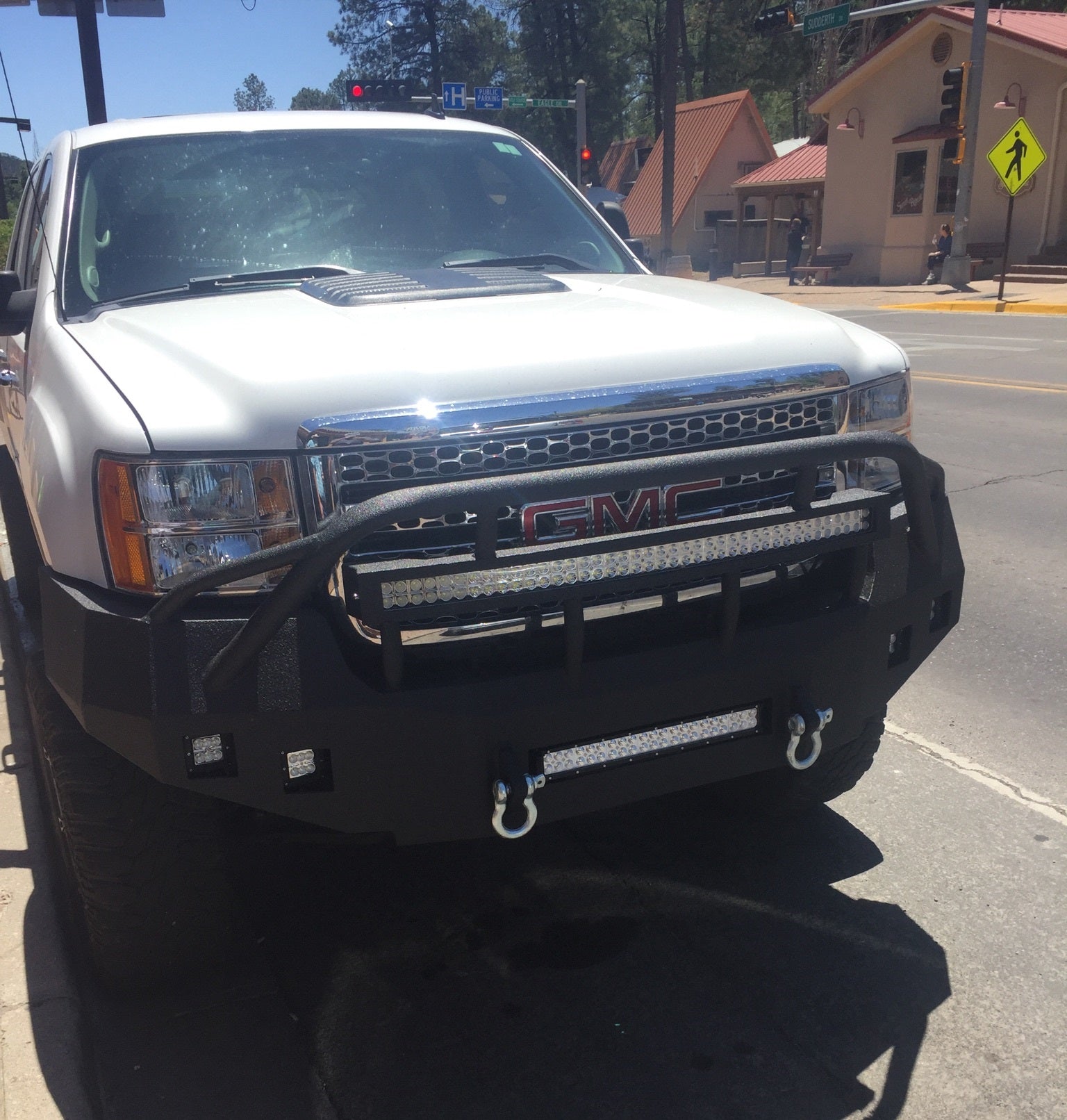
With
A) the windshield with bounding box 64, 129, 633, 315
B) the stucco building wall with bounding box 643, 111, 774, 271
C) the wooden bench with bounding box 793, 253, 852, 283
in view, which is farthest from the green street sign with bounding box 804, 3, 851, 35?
the stucco building wall with bounding box 643, 111, 774, 271

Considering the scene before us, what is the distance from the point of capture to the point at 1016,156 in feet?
65.9

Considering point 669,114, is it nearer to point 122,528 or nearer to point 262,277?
point 262,277

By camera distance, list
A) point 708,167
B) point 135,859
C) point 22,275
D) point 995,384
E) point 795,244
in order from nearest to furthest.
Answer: point 135,859, point 22,275, point 995,384, point 795,244, point 708,167

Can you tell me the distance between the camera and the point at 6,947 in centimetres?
295

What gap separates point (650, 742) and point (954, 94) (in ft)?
74.6

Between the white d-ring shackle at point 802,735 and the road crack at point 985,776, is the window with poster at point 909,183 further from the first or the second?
the white d-ring shackle at point 802,735

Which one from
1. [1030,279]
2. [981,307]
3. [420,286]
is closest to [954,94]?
[981,307]

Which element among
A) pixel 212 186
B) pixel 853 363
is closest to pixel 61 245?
pixel 212 186

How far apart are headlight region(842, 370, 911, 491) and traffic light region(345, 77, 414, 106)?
2729cm

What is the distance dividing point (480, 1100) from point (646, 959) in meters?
0.62

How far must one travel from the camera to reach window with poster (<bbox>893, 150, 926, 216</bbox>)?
29828 mm

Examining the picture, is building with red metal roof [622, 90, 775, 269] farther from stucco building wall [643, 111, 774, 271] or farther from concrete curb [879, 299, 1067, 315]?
concrete curb [879, 299, 1067, 315]

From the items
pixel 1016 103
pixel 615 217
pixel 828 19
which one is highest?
pixel 828 19

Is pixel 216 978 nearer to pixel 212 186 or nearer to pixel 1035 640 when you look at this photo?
pixel 212 186
